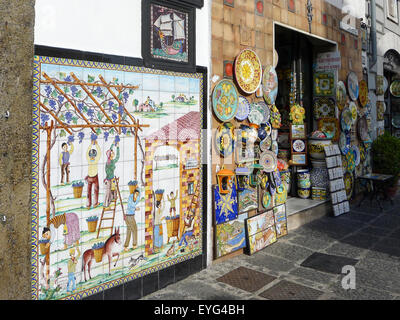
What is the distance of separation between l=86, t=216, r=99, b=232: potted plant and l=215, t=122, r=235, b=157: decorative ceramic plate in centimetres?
201

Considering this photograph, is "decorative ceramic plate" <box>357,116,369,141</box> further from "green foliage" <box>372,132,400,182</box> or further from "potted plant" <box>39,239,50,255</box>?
"potted plant" <box>39,239,50,255</box>

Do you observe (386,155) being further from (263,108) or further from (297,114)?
(263,108)

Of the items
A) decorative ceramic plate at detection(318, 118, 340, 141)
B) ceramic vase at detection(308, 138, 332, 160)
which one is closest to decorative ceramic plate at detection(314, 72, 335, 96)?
decorative ceramic plate at detection(318, 118, 340, 141)

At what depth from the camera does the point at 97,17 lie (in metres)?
3.39

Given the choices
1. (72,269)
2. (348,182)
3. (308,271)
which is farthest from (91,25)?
(348,182)

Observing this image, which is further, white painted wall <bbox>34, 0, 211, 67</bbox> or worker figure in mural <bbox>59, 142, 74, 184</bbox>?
worker figure in mural <bbox>59, 142, 74, 184</bbox>

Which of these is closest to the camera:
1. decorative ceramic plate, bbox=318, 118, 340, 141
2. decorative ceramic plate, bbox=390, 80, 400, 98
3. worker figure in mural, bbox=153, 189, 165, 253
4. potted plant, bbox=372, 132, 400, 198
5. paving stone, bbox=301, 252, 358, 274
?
worker figure in mural, bbox=153, 189, 165, 253

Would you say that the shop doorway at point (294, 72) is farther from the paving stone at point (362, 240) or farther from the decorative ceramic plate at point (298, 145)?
the paving stone at point (362, 240)

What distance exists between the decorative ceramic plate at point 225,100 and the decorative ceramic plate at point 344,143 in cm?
393

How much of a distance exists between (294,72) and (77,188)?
19.3 feet

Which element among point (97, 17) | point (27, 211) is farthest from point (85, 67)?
point (27, 211)

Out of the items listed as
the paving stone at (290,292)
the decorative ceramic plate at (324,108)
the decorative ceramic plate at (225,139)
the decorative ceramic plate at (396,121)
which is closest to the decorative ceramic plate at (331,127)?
the decorative ceramic plate at (324,108)

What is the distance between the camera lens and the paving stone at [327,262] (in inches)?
178

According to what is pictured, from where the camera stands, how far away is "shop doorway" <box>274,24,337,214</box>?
7.58 metres
